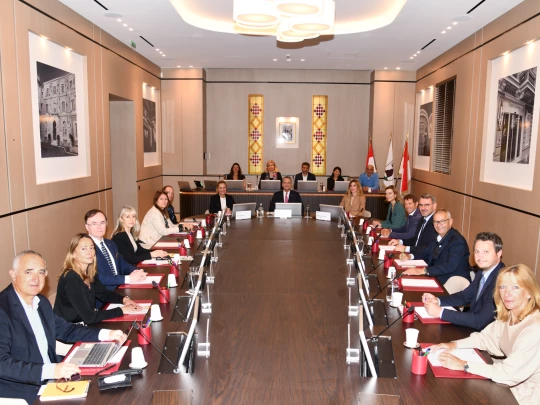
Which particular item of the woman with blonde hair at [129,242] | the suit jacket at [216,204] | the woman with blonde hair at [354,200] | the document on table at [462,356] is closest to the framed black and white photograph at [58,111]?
the woman with blonde hair at [129,242]

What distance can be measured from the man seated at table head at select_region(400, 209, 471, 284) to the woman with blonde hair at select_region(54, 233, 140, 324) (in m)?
2.36

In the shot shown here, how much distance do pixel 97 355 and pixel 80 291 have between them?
707mm

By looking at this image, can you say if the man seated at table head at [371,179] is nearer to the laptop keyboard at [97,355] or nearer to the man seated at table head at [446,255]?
the man seated at table head at [446,255]

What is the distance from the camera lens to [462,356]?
2.50 metres

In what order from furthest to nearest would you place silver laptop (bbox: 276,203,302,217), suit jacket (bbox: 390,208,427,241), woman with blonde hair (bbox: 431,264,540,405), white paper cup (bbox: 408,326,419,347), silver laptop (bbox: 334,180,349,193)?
silver laptop (bbox: 334,180,349,193) < silver laptop (bbox: 276,203,302,217) < suit jacket (bbox: 390,208,427,241) < white paper cup (bbox: 408,326,419,347) < woman with blonde hair (bbox: 431,264,540,405)

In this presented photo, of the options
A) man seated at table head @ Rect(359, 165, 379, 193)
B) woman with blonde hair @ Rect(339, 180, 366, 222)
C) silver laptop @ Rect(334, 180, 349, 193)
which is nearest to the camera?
woman with blonde hair @ Rect(339, 180, 366, 222)

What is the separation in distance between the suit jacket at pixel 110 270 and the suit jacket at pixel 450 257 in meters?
2.62

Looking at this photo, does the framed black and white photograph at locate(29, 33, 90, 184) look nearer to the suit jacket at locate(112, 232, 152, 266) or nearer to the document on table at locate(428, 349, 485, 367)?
the suit jacket at locate(112, 232, 152, 266)

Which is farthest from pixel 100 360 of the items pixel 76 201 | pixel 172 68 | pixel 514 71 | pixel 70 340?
pixel 172 68

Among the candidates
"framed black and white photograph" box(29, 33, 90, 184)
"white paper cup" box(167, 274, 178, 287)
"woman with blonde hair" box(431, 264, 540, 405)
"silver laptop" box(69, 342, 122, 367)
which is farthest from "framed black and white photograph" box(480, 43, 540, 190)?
"framed black and white photograph" box(29, 33, 90, 184)

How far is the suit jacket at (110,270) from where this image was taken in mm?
3695

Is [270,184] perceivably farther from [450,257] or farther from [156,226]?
[450,257]

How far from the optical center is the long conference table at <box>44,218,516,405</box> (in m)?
2.10

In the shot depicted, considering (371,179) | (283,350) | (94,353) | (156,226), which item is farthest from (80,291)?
(371,179)
